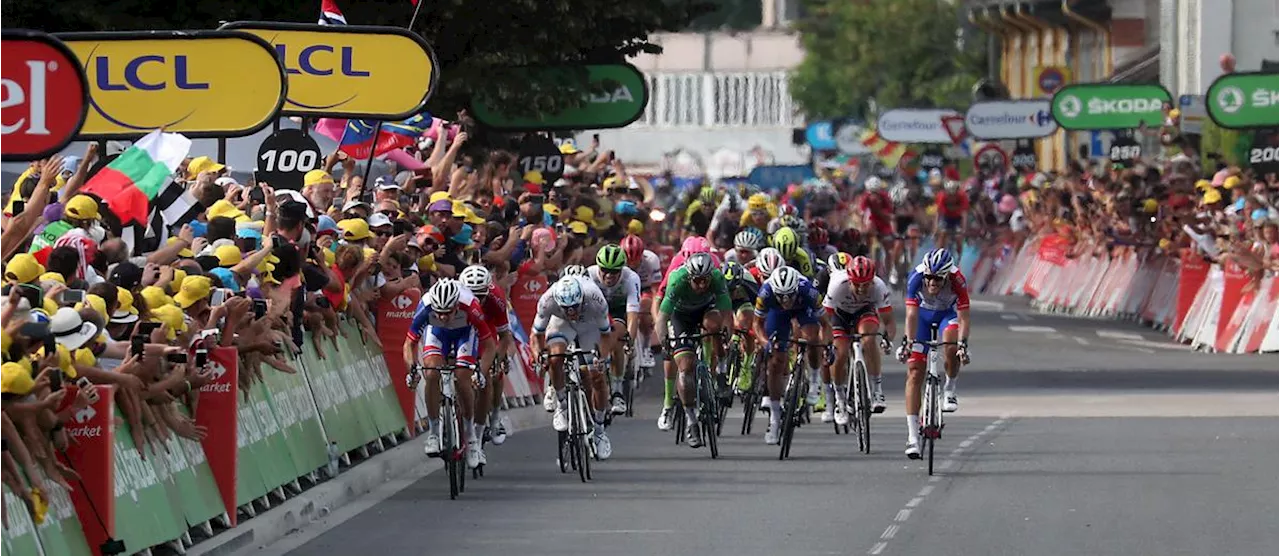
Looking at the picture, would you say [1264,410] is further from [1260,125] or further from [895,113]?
[895,113]

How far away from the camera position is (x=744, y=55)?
543ft

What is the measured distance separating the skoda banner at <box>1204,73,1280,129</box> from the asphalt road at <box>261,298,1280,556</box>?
8838mm

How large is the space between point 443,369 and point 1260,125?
19142mm

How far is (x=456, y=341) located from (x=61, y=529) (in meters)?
6.24

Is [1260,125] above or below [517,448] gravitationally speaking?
above

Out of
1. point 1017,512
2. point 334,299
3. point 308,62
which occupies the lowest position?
point 1017,512

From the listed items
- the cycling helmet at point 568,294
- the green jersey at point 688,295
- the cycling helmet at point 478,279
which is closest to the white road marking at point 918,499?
the green jersey at point 688,295

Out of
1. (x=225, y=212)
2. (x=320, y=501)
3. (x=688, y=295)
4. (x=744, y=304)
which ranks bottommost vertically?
(x=320, y=501)

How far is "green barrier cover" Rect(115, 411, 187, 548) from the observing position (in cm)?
1308

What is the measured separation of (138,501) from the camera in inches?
525

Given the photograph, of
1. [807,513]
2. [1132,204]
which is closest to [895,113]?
[1132,204]

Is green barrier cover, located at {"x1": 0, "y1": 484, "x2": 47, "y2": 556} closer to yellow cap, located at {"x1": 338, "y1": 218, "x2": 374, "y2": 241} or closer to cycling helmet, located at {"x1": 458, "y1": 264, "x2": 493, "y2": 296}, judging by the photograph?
cycling helmet, located at {"x1": 458, "y1": 264, "x2": 493, "y2": 296}

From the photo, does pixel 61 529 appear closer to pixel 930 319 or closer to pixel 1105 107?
pixel 930 319

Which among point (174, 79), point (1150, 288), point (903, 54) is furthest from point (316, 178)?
point (903, 54)
